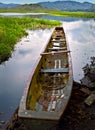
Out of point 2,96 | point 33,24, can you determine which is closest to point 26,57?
point 2,96

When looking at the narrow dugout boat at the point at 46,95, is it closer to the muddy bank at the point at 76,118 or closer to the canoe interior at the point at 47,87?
the canoe interior at the point at 47,87

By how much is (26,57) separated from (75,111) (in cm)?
1106

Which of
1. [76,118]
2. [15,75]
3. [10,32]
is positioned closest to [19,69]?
[15,75]

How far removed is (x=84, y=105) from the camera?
33.6ft

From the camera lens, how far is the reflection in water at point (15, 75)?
36.6 ft

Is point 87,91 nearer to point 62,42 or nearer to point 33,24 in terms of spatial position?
point 62,42

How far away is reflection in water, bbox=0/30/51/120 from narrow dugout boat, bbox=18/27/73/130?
134 centimetres

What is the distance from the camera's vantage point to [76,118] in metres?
9.38

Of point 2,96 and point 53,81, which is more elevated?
point 53,81

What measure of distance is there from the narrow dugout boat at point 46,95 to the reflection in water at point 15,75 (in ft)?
4.41

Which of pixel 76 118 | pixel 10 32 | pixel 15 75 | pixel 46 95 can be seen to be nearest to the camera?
pixel 76 118

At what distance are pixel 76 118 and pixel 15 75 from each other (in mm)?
6614

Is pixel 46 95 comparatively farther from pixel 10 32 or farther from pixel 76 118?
pixel 10 32

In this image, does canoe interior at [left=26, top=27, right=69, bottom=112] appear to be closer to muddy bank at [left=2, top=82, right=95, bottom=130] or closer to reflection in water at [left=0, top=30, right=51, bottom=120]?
muddy bank at [left=2, top=82, right=95, bottom=130]
